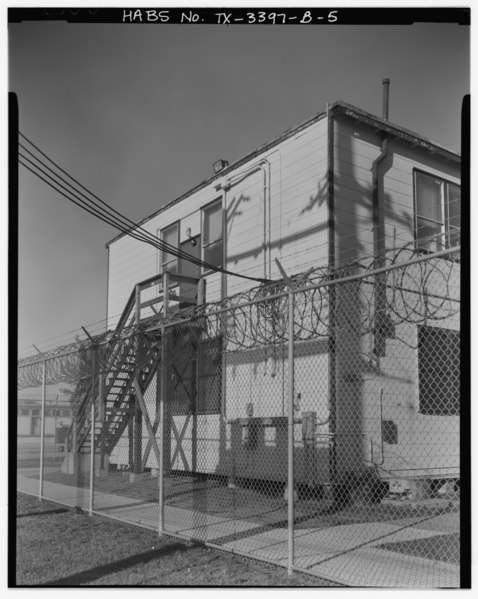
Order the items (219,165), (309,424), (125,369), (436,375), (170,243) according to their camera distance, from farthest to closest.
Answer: (170,243) < (125,369) < (219,165) < (436,375) < (309,424)

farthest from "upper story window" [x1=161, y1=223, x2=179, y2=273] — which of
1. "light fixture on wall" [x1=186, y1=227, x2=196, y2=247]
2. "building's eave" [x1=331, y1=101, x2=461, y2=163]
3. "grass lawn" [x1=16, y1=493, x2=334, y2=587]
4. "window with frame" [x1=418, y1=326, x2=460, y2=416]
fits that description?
"grass lawn" [x1=16, y1=493, x2=334, y2=587]

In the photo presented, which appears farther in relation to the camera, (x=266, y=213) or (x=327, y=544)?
(x=266, y=213)

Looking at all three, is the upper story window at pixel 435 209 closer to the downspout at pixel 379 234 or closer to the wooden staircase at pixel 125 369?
the downspout at pixel 379 234

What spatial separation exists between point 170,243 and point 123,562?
9504mm

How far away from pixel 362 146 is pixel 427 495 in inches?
225

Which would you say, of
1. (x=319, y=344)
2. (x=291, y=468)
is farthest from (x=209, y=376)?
(x=291, y=468)

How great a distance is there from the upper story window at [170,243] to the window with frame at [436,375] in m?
6.06

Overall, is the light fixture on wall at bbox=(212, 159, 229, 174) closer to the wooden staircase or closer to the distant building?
the distant building

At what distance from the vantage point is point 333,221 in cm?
1016

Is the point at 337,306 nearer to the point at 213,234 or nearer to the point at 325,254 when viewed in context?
the point at 325,254

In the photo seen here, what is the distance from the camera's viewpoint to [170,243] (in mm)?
14859

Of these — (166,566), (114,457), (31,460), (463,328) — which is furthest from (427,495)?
(31,460)

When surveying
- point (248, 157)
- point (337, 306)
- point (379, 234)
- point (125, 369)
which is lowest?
point (125, 369)

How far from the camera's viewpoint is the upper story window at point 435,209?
11.5 metres
